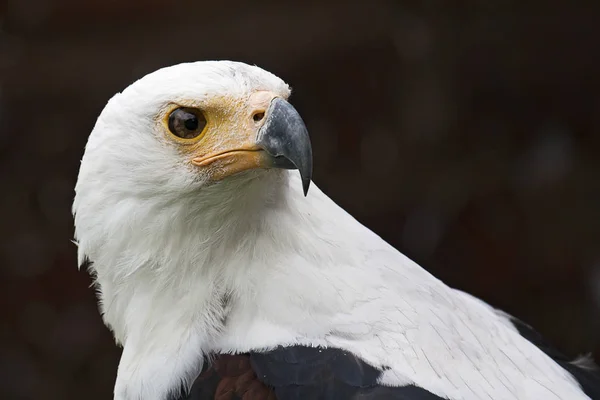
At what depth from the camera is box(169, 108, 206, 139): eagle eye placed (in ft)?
10.3

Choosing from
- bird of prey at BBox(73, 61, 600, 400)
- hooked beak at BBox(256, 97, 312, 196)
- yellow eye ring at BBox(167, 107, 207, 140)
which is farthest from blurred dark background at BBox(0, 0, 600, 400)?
hooked beak at BBox(256, 97, 312, 196)

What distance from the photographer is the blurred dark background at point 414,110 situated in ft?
22.9

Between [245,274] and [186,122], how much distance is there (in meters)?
0.57

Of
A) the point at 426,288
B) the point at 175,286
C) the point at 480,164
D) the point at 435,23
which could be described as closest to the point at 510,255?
the point at 480,164

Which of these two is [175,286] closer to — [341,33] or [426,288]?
[426,288]

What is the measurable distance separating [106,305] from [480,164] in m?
4.24

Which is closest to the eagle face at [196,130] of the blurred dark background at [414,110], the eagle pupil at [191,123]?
the eagle pupil at [191,123]

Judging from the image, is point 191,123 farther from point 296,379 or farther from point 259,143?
point 296,379

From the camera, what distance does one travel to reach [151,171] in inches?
126

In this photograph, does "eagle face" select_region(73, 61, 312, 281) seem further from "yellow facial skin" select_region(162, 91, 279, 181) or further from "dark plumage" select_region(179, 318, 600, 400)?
"dark plumage" select_region(179, 318, 600, 400)

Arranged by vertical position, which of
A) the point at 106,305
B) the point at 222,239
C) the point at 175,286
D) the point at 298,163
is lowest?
the point at 106,305

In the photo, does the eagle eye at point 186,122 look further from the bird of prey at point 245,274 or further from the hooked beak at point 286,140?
the hooked beak at point 286,140

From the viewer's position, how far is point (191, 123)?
314 centimetres

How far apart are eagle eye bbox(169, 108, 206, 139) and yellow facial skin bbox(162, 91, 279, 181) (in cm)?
1
